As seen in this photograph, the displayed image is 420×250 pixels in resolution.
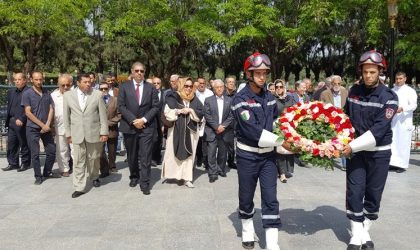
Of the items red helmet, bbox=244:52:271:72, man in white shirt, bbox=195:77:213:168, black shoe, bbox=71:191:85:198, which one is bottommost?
black shoe, bbox=71:191:85:198

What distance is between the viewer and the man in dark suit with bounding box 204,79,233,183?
7457 mm

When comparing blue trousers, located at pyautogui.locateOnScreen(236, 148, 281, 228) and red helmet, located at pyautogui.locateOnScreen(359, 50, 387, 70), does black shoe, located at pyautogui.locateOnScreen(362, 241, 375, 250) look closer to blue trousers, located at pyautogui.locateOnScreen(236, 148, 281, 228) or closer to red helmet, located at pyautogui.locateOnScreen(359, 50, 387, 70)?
blue trousers, located at pyautogui.locateOnScreen(236, 148, 281, 228)

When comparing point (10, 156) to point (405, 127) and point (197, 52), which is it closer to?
point (405, 127)

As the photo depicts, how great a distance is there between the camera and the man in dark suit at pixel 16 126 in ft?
25.9

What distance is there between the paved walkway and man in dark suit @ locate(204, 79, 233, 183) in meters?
0.30

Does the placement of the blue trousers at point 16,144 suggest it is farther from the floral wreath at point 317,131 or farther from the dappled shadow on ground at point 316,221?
the floral wreath at point 317,131

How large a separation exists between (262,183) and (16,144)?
6.10 meters

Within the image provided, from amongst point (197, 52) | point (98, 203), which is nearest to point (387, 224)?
point (98, 203)

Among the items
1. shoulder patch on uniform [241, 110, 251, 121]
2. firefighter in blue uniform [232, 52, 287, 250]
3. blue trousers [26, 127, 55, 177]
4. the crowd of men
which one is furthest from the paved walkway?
shoulder patch on uniform [241, 110, 251, 121]

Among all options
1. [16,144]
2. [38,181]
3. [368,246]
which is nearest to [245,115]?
[368,246]

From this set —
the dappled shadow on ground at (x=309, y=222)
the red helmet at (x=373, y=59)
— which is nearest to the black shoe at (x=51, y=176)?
the dappled shadow on ground at (x=309, y=222)

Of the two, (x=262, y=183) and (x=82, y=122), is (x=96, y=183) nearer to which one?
(x=82, y=122)

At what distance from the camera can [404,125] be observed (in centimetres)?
843

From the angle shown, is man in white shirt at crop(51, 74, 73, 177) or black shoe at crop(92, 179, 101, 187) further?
man in white shirt at crop(51, 74, 73, 177)
